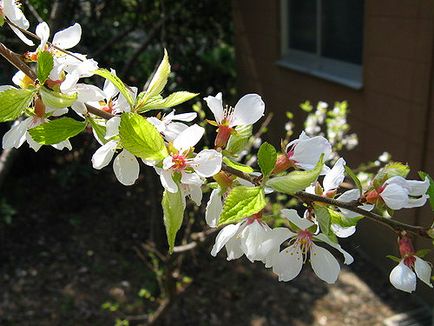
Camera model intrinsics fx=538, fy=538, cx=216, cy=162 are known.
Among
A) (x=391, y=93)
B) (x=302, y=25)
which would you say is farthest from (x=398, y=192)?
(x=302, y=25)

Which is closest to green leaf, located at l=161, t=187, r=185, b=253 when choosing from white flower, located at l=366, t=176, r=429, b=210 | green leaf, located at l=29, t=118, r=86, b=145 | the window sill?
green leaf, located at l=29, t=118, r=86, b=145

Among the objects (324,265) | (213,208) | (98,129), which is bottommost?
(324,265)

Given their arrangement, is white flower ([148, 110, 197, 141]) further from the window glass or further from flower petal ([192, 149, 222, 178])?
the window glass

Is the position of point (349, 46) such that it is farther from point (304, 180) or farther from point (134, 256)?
point (304, 180)

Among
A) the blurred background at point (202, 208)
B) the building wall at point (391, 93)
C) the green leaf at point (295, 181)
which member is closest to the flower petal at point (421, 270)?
the green leaf at point (295, 181)

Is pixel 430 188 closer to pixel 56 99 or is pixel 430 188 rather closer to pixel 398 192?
pixel 398 192

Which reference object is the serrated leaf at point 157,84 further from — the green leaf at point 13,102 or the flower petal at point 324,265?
the flower petal at point 324,265

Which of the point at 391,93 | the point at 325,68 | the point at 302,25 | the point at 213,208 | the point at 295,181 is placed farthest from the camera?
the point at 302,25

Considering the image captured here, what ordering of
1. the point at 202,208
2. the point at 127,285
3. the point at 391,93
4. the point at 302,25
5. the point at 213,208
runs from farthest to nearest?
1. the point at 302,25
2. the point at 202,208
3. the point at 127,285
4. the point at 391,93
5. the point at 213,208
